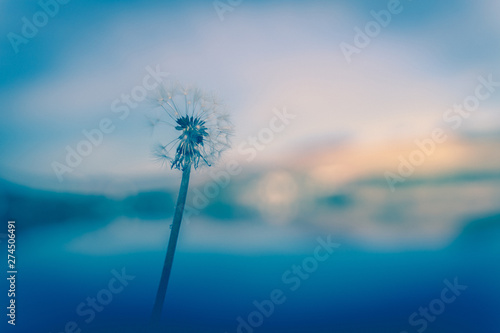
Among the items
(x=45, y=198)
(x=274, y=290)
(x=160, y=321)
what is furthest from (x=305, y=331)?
(x=45, y=198)

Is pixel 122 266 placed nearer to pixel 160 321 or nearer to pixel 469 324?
pixel 160 321

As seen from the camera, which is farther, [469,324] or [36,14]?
[469,324]

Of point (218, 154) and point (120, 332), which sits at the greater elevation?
point (218, 154)

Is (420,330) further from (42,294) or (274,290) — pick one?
(42,294)

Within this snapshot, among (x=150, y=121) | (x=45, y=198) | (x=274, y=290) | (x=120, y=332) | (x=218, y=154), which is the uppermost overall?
(x=150, y=121)

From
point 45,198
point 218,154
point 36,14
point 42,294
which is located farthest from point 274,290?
point 36,14

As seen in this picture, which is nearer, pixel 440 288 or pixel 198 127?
pixel 198 127
